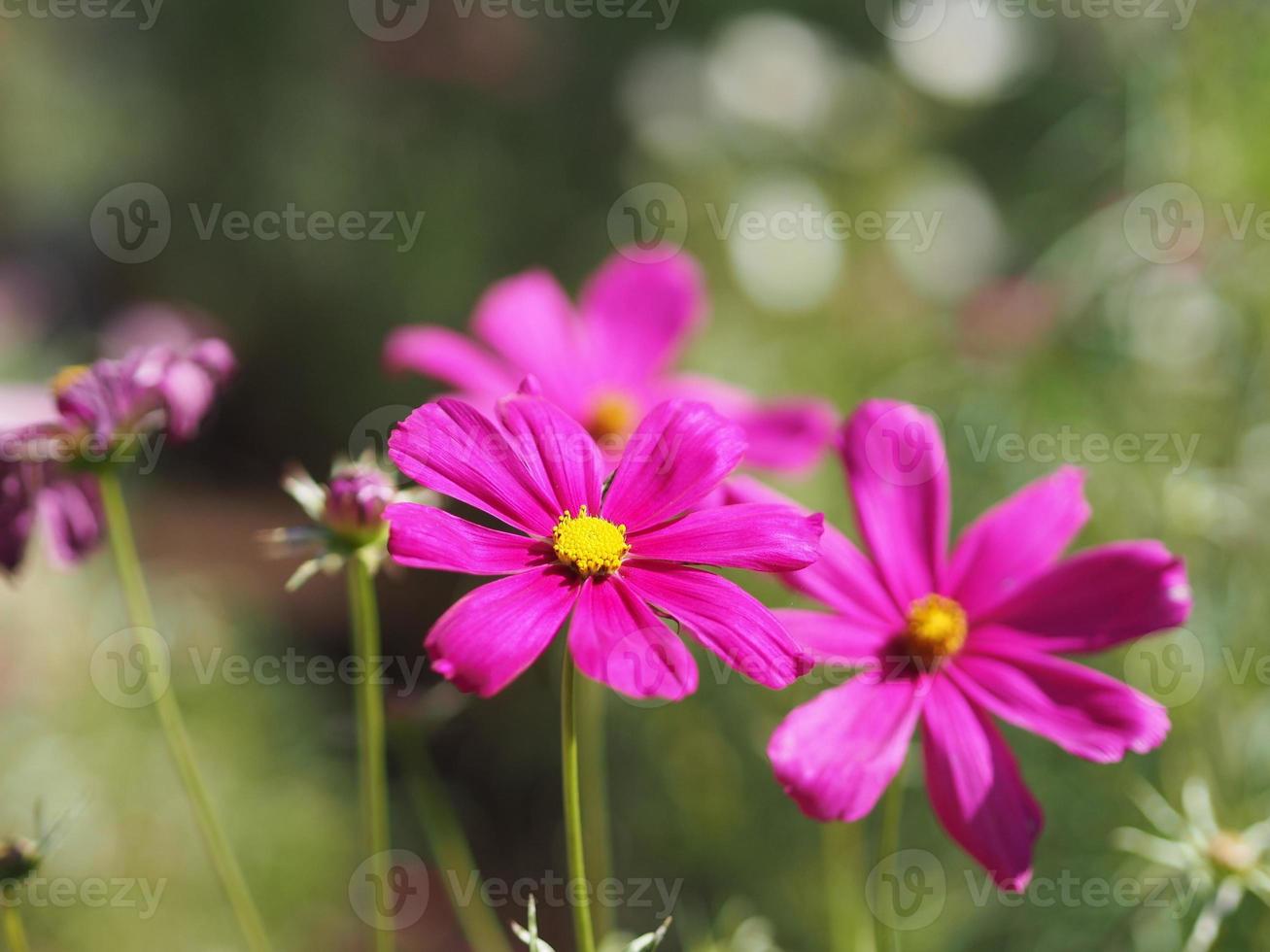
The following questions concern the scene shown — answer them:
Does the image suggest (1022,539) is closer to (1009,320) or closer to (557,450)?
(557,450)

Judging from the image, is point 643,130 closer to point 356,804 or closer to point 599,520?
point 356,804

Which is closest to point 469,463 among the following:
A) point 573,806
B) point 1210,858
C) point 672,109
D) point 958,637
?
point 573,806

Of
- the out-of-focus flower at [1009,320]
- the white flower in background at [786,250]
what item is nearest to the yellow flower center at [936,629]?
the out-of-focus flower at [1009,320]

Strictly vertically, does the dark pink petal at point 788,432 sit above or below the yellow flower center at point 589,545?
above

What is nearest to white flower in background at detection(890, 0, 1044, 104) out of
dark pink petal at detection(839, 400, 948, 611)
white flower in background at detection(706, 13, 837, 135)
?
white flower in background at detection(706, 13, 837, 135)

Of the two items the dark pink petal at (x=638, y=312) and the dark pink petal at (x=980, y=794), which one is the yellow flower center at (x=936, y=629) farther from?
the dark pink petal at (x=638, y=312)

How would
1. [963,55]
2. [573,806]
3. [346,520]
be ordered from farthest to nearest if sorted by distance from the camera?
Result: [963,55] → [346,520] → [573,806]

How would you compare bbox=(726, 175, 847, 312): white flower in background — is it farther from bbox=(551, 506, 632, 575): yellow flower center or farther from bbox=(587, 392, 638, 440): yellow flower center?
bbox=(551, 506, 632, 575): yellow flower center
